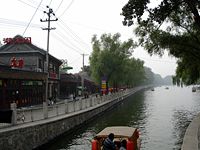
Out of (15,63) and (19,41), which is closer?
(15,63)

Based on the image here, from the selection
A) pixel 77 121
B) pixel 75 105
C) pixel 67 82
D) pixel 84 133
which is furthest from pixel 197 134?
pixel 67 82

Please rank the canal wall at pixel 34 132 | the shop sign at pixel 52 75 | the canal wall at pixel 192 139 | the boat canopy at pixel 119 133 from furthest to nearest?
1. the shop sign at pixel 52 75
2. the canal wall at pixel 34 132
3. the canal wall at pixel 192 139
4. the boat canopy at pixel 119 133

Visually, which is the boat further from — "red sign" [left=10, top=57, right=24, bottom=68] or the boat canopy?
"red sign" [left=10, top=57, right=24, bottom=68]

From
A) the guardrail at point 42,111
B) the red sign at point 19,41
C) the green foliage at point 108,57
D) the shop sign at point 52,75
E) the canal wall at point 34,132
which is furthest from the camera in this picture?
the green foliage at point 108,57

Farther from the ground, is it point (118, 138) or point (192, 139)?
point (118, 138)

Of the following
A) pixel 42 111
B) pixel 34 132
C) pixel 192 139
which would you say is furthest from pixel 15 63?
pixel 192 139

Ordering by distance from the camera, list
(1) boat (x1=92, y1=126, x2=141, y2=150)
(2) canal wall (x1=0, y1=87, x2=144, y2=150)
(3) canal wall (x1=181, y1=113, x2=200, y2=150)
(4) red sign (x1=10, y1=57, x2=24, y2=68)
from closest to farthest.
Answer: (1) boat (x1=92, y1=126, x2=141, y2=150) → (3) canal wall (x1=181, y1=113, x2=200, y2=150) → (2) canal wall (x1=0, y1=87, x2=144, y2=150) → (4) red sign (x1=10, y1=57, x2=24, y2=68)

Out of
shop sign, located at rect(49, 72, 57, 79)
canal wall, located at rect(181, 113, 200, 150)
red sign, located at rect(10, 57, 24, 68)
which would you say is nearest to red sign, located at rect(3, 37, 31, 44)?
red sign, located at rect(10, 57, 24, 68)

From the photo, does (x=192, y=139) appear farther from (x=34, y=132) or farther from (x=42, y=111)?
(x=42, y=111)

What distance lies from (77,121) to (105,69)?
3317 cm

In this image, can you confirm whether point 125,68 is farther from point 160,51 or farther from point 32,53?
point 160,51

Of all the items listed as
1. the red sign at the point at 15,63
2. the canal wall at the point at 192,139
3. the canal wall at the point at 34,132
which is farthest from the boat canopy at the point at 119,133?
the red sign at the point at 15,63

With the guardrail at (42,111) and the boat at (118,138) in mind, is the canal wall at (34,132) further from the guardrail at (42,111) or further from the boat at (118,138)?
the boat at (118,138)

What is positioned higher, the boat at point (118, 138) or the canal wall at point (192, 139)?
the boat at point (118, 138)
